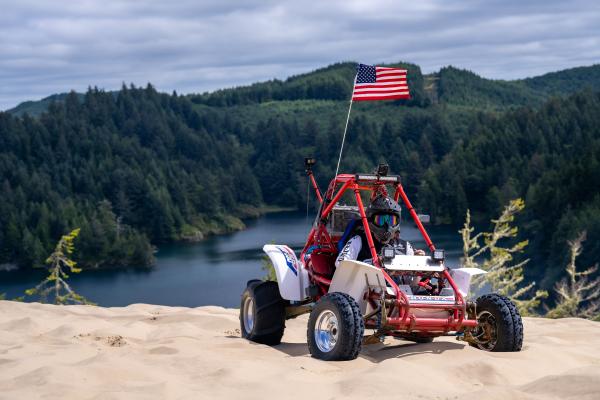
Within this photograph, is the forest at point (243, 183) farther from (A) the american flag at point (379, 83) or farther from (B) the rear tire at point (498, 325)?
(B) the rear tire at point (498, 325)

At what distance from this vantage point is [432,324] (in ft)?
30.2

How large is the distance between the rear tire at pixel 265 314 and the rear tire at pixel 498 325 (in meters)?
2.27

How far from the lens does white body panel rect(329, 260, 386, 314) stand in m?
9.48

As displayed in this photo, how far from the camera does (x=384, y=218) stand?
9.99m

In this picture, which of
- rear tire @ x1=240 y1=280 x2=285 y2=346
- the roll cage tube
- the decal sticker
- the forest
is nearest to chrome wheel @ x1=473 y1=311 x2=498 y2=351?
the roll cage tube

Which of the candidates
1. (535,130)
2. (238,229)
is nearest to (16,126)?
(238,229)

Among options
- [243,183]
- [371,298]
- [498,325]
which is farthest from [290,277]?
[243,183]

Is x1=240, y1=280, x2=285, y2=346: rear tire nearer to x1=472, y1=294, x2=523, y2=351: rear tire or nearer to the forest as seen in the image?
x1=472, y1=294, x2=523, y2=351: rear tire

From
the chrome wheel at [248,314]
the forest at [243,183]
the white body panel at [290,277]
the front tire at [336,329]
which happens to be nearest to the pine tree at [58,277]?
the chrome wheel at [248,314]

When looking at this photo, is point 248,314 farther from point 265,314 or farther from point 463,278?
point 463,278

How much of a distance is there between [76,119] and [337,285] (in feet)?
642

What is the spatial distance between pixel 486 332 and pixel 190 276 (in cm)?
7003

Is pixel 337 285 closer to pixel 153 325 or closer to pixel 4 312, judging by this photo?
pixel 153 325

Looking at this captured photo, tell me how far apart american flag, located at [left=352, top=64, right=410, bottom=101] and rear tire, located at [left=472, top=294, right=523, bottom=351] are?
354 centimetres
